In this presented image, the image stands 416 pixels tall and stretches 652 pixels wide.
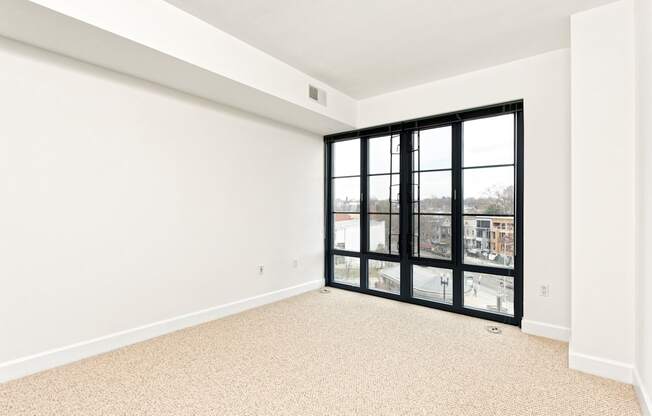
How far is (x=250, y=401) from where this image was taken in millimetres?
1999

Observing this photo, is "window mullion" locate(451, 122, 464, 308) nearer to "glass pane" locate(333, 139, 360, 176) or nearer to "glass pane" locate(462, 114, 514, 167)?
"glass pane" locate(462, 114, 514, 167)

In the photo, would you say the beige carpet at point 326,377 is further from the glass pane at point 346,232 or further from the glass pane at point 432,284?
the glass pane at point 346,232

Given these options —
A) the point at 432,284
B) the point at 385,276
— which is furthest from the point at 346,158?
the point at 432,284

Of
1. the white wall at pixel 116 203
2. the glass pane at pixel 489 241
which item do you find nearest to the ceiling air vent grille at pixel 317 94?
the white wall at pixel 116 203

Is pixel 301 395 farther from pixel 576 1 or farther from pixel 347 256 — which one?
pixel 576 1

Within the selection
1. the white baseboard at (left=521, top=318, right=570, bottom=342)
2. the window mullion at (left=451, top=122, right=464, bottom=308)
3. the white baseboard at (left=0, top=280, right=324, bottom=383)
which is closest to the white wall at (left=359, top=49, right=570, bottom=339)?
the white baseboard at (left=521, top=318, right=570, bottom=342)

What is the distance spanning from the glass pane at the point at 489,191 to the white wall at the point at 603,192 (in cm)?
92

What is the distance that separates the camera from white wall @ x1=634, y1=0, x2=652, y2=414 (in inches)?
73.9

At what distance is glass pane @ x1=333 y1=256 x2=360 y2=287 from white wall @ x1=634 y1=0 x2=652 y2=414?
2.99m

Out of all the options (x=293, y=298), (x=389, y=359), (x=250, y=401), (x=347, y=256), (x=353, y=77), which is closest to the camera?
(x=250, y=401)

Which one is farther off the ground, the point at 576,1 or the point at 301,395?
the point at 576,1

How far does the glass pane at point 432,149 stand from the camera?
149 inches

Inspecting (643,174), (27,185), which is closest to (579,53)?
(643,174)

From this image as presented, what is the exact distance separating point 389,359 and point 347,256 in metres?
2.26
